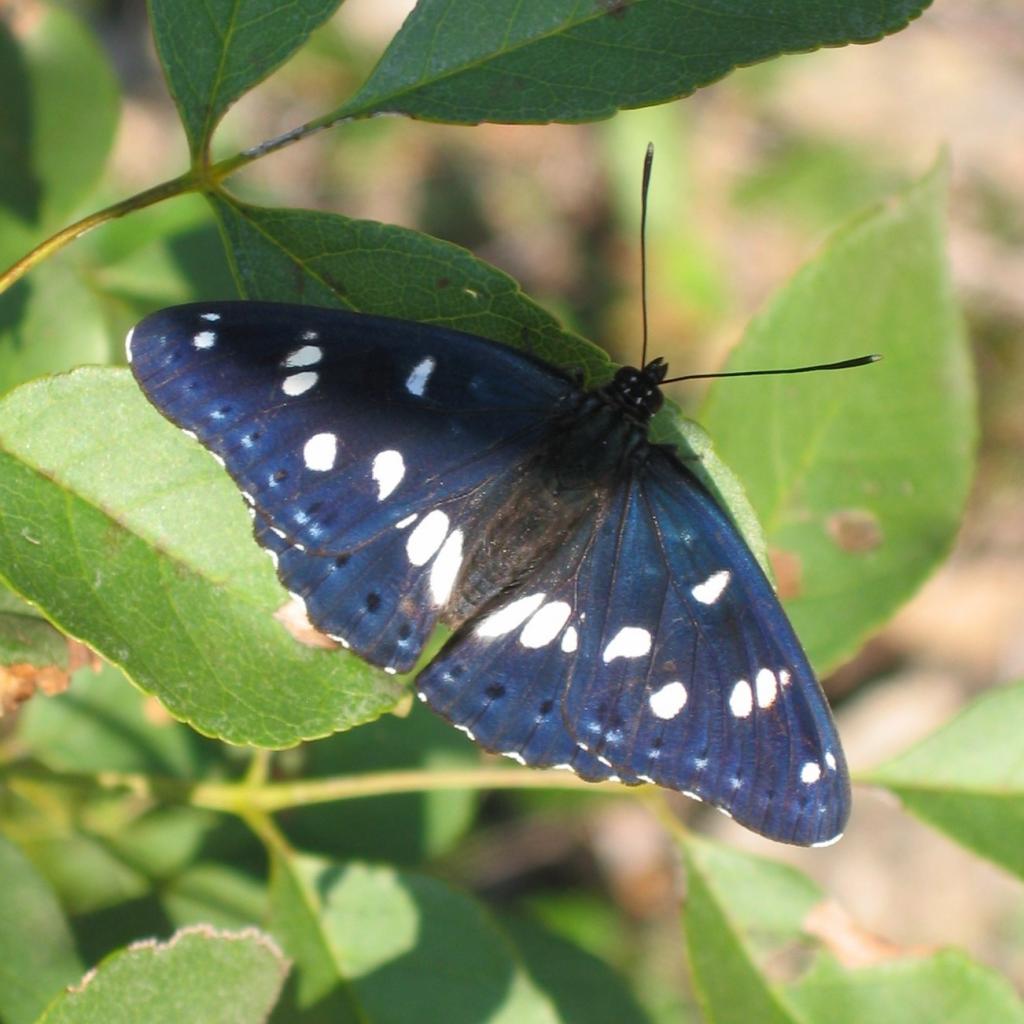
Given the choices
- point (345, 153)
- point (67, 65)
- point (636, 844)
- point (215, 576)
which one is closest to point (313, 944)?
point (215, 576)

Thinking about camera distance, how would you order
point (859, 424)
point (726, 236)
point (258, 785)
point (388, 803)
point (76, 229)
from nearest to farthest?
point (76, 229) → point (258, 785) → point (859, 424) → point (388, 803) → point (726, 236)

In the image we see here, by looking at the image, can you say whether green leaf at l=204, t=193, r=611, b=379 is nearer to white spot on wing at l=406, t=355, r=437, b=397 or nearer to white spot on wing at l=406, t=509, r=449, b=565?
white spot on wing at l=406, t=355, r=437, b=397

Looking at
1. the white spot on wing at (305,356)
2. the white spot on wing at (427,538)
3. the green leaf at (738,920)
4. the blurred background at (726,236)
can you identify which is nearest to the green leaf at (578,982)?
the green leaf at (738,920)

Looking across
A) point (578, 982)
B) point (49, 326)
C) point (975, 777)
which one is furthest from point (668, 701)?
point (49, 326)

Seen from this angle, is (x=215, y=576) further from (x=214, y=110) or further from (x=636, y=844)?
(x=636, y=844)

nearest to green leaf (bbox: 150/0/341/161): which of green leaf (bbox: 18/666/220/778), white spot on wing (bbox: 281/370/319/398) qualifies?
white spot on wing (bbox: 281/370/319/398)

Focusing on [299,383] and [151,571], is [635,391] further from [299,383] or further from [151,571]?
[151,571]

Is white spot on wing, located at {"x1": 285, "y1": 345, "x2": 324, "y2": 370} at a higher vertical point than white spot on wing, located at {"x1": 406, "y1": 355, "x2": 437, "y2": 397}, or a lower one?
higher
